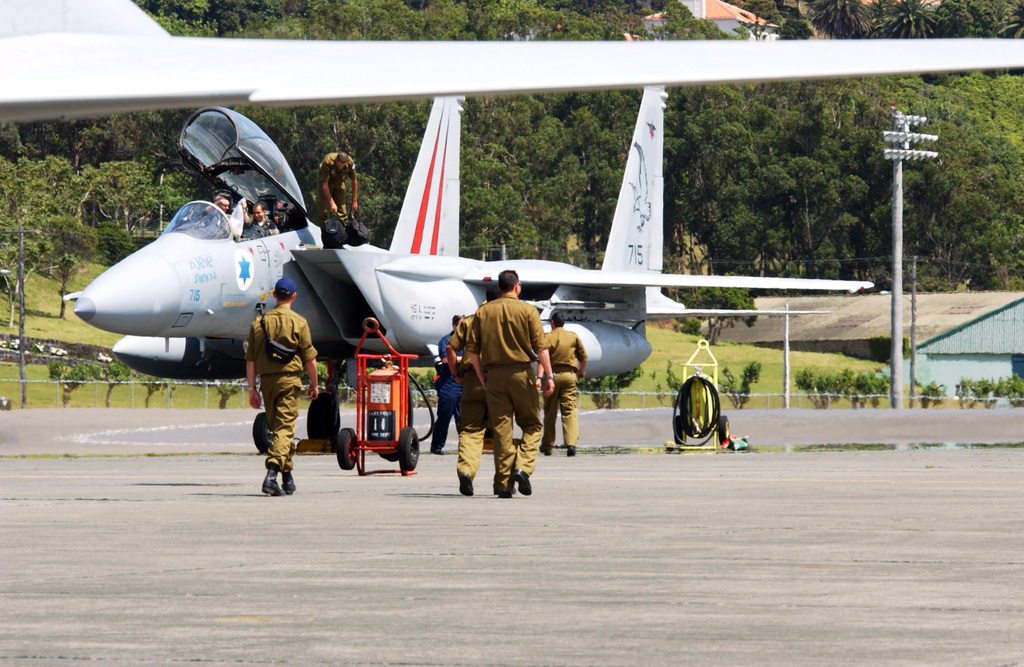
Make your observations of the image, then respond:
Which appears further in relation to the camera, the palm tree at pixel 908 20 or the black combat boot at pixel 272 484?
the palm tree at pixel 908 20

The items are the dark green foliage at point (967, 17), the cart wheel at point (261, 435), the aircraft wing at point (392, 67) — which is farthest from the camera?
the dark green foliage at point (967, 17)

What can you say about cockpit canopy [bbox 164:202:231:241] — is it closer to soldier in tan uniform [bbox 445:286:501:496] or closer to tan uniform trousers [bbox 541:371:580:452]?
tan uniform trousers [bbox 541:371:580:452]

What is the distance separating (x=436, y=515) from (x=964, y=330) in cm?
7120

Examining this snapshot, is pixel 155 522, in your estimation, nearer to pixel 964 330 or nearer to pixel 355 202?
pixel 355 202

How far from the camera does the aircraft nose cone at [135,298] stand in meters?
15.8

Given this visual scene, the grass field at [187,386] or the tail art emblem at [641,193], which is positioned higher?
the tail art emblem at [641,193]

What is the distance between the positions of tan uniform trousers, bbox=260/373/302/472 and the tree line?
227 ft

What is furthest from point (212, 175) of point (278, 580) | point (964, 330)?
point (964, 330)

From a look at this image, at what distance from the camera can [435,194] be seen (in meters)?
25.4

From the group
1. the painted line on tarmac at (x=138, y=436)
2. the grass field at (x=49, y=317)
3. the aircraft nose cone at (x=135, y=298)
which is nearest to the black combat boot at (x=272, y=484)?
the aircraft nose cone at (x=135, y=298)

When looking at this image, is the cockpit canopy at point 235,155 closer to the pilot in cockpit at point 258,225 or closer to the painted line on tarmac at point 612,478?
the pilot in cockpit at point 258,225

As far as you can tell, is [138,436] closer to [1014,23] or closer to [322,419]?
[322,419]

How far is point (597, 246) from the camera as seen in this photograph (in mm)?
96875

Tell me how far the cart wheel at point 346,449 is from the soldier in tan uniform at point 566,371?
13.1ft
